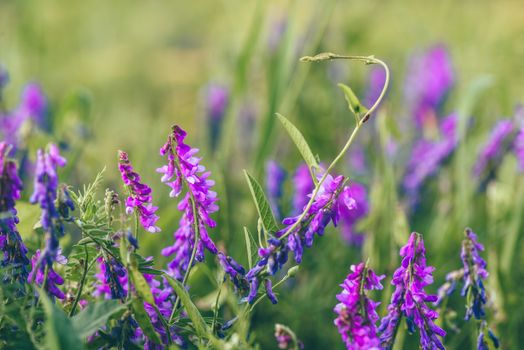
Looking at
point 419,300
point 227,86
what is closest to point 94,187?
point 419,300

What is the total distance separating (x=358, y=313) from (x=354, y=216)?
3.88 ft

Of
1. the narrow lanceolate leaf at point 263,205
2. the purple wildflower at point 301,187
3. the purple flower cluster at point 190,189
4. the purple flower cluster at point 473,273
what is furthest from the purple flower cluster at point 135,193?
the purple wildflower at point 301,187

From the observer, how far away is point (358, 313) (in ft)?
2.52

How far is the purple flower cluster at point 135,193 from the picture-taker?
2.68ft

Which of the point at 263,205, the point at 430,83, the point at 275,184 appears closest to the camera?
the point at 263,205

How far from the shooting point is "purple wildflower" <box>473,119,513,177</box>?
1.67m

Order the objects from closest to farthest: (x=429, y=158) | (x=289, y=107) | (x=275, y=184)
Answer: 1. (x=275, y=184)
2. (x=429, y=158)
3. (x=289, y=107)

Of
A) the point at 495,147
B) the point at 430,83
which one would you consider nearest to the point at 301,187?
the point at 495,147

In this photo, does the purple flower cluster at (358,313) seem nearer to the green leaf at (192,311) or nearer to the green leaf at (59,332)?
the green leaf at (192,311)

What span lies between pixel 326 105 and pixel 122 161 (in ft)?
6.77

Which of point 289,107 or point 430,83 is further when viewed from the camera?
point 430,83

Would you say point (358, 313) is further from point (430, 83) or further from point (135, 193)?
point (430, 83)

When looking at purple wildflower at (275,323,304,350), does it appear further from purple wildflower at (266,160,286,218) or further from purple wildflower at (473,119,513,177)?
purple wildflower at (473,119,513,177)

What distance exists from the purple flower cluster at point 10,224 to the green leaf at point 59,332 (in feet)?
0.45
